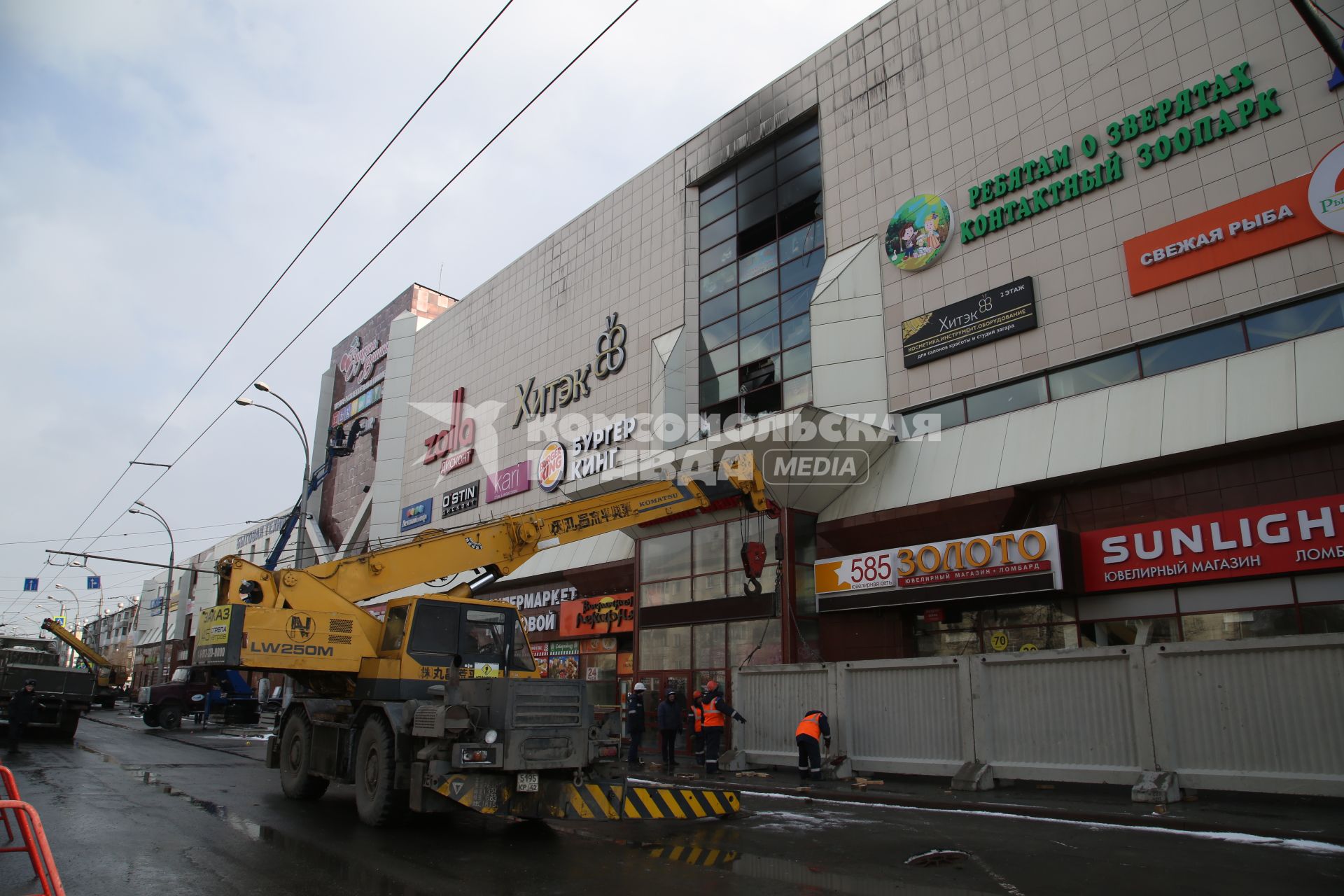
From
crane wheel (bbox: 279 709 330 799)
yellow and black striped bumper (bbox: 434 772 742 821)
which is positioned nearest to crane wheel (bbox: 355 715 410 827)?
yellow and black striped bumper (bbox: 434 772 742 821)

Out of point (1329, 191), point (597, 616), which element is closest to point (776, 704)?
point (597, 616)

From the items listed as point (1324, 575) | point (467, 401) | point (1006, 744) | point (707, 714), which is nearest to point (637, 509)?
point (707, 714)

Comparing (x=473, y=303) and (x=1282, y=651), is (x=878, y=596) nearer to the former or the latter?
(x=1282, y=651)

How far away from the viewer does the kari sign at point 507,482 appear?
1222 inches

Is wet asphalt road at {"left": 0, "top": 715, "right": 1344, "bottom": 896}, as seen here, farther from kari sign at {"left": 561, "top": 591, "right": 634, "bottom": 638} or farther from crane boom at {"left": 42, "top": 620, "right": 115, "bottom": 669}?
crane boom at {"left": 42, "top": 620, "right": 115, "bottom": 669}

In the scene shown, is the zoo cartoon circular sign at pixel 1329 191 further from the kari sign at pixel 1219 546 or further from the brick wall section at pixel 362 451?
the brick wall section at pixel 362 451

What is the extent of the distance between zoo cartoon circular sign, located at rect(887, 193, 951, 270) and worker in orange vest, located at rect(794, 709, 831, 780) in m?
11.1

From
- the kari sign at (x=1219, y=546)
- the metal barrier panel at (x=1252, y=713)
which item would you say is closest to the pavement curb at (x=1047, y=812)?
the metal barrier panel at (x=1252, y=713)

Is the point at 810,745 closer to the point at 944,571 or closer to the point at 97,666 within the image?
the point at 944,571

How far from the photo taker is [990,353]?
59.0 feet

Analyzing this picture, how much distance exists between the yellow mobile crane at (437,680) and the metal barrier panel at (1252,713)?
570 centimetres

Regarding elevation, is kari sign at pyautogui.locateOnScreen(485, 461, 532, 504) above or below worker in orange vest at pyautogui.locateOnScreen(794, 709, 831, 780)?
above

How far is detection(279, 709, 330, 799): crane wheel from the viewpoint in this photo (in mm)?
11812

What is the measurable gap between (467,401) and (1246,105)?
95.3 feet
